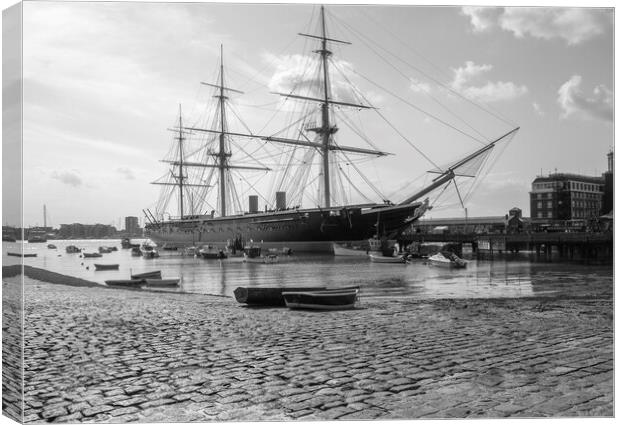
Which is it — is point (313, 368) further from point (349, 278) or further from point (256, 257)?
point (256, 257)

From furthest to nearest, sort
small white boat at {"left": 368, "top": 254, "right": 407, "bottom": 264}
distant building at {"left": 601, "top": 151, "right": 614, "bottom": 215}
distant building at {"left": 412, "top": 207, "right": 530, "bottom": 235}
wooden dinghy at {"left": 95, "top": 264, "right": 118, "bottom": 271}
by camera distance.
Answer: small white boat at {"left": 368, "top": 254, "right": 407, "bottom": 264}, wooden dinghy at {"left": 95, "top": 264, "right": 118, "bottom": 271}, distant building at {"left": 412, "top": 207, "right": 530, "bottom": 235}, distant building at {"left": 601, "top": 151, "right": 614, "bottom": 215}

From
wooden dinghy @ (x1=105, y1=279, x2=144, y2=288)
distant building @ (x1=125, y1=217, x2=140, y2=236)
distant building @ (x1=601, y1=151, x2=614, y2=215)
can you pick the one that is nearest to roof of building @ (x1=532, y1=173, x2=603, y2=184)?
distant building @ (x1=601, y1=151, x2=614, y2=215)

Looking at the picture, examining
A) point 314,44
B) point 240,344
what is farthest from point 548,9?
point 240,344

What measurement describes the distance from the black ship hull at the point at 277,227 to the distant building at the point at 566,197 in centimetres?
533

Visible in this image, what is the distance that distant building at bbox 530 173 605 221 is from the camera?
781 cm

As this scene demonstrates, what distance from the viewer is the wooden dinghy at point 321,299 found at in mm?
10281

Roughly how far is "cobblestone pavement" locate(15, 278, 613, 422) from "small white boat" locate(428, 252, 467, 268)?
1017 inches

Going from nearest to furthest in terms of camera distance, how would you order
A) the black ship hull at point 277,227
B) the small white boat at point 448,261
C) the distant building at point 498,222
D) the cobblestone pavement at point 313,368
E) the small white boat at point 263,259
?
the cobblestone pavement at point 313,368, the distant building at point 498,222, the black ship hull at point 277,227, the small white boat at point 263,259, the small white boat at point 448,261

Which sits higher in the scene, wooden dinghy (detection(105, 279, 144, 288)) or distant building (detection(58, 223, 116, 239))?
distant building (detection(58, 223, 116, 239))

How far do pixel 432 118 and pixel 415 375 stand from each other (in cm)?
388

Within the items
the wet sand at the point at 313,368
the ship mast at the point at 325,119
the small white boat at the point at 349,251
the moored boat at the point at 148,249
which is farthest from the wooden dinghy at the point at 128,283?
the wet sand at the point at 313,368

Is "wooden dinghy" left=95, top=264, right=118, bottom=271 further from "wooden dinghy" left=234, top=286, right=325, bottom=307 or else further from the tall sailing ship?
"wooden dinghy" left=234, top=286, right=325, bottom=307

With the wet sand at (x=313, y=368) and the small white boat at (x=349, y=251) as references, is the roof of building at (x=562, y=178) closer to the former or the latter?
the wet sand at (x=313, y=368)

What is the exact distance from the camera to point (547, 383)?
525cm
